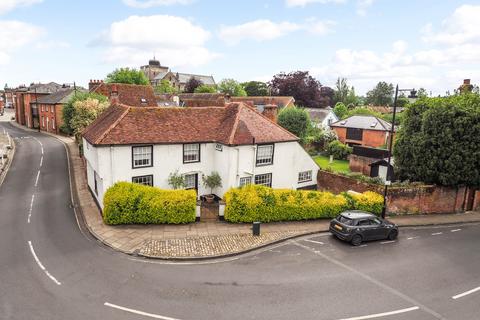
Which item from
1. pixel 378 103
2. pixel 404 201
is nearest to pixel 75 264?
pixel 404 201

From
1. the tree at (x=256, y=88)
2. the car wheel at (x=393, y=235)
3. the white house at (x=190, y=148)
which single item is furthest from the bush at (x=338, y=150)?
the tree at (x=256, y=88)

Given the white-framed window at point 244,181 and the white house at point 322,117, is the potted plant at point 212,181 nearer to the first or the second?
the white-framed window at point 244,181

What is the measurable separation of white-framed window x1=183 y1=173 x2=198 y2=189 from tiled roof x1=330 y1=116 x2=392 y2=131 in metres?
35.1

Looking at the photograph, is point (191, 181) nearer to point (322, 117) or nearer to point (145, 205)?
point (145, 205)

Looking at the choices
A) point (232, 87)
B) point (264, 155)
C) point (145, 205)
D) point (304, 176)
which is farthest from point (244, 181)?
point (232, 87)

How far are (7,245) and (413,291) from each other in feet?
63.7

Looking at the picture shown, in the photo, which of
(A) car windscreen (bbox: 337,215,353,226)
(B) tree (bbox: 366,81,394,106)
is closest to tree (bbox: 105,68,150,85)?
(A) car windscreen (bbox: 337,215,353,226)

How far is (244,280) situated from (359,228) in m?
7.86

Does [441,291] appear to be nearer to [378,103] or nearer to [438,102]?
[438,102]

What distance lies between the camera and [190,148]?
24344 millimetres

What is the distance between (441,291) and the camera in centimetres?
1364

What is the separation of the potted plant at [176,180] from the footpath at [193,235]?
400 cm

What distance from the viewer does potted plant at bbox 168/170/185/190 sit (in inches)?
916

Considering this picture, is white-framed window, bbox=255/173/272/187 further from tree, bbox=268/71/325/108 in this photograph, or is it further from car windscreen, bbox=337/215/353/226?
tree, bbox=268/71/325/108
